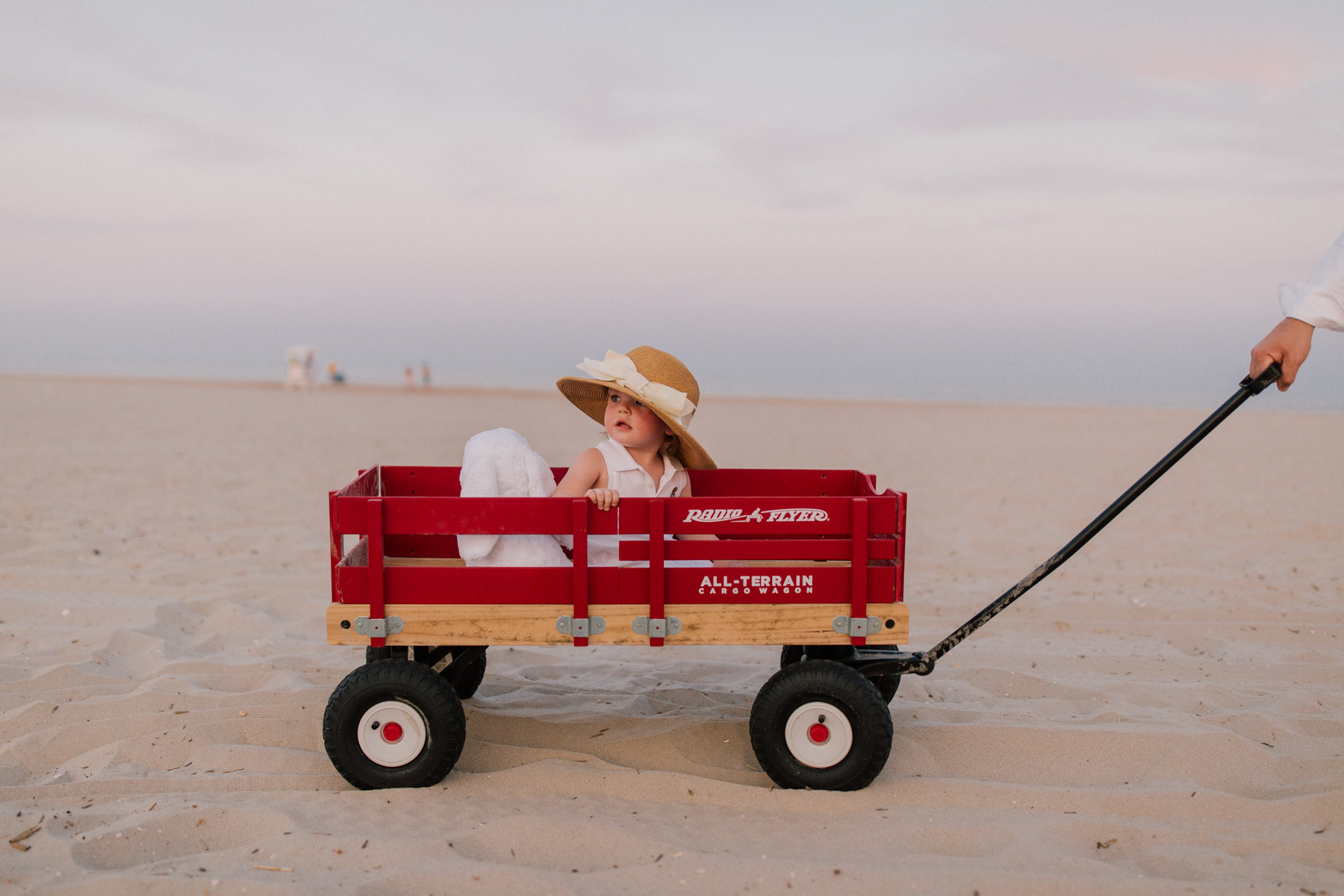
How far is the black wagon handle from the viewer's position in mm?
2852

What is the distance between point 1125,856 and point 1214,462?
41.7ft

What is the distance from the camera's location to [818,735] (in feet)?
10.7

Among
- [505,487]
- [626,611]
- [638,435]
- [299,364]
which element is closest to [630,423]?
[638,435]

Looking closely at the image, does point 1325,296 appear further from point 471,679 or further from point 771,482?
point 471,679

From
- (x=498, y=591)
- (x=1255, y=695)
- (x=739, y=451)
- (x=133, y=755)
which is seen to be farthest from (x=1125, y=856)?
(x=739, y=451)

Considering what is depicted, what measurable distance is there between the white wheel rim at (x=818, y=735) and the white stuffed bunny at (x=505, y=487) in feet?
3.39

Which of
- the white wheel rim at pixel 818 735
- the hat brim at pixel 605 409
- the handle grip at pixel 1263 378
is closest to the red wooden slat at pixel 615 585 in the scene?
the white wheel rim at pixel 818 735

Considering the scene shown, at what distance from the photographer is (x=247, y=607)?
5.57 m

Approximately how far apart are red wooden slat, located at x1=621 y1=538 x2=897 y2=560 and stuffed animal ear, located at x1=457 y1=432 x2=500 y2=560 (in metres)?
0.56

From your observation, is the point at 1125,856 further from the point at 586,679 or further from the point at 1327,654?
the point at 1327,654

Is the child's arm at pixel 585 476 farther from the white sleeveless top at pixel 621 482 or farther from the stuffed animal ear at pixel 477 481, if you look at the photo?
the stuffed animal ear at pixel 477 481

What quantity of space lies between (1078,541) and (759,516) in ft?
3.68

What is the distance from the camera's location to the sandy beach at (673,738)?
2.76 meters

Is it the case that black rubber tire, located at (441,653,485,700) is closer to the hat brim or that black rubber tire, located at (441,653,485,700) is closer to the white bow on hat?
the hat brim
